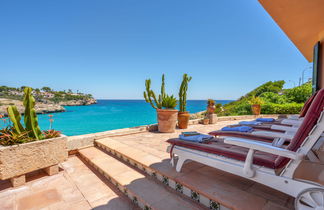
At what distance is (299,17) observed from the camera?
10.1 feet

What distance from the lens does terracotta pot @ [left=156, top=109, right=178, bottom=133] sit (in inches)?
182

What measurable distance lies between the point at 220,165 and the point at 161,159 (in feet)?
3.77

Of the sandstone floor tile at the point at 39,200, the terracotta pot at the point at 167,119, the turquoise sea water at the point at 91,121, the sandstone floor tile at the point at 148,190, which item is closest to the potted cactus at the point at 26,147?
the sandstone floor tile at the point at 39,200

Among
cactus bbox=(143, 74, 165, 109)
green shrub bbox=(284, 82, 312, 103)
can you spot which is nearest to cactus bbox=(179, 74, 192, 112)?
cactus bbox=(143, 74, 165, 109)

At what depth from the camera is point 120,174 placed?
7.50ft

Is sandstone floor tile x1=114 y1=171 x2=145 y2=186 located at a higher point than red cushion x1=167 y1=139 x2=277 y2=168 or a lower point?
lower

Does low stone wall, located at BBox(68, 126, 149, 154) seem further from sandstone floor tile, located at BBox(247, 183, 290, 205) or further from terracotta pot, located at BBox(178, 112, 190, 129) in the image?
sandstone floor tile, located at BBox(247, 183, 290, 205)

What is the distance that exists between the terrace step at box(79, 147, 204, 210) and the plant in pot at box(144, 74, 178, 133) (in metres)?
2.18

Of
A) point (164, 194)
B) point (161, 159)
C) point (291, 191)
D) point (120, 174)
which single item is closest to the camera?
point (291, 191)

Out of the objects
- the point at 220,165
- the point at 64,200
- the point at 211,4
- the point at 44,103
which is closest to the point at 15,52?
the point at 44,103

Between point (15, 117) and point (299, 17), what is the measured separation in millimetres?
5832

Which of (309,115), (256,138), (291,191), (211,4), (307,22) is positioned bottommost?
(291,191)

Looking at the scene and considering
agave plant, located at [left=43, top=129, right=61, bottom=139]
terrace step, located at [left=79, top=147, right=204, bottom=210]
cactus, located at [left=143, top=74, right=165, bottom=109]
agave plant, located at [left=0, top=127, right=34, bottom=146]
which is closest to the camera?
terrace step, located at [left=79, top=147, right=204, bottom=210]

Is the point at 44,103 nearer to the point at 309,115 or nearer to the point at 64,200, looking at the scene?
the point at 64,200
